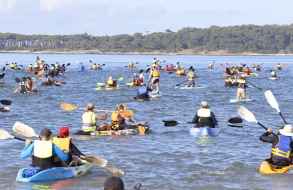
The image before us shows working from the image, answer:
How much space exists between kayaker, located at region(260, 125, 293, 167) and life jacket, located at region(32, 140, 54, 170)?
453 cm

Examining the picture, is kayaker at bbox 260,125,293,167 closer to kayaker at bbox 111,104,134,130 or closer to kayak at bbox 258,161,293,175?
kayak at bbox 258,161,293,175

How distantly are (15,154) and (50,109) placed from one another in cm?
1292

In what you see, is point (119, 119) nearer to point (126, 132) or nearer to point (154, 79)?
point (126, 132)

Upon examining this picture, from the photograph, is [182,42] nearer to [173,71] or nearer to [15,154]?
[173,71]

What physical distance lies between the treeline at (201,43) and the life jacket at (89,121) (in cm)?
16303

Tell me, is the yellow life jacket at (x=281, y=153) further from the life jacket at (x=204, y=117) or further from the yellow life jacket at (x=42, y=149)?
the life jacket at (x=204, y=117)

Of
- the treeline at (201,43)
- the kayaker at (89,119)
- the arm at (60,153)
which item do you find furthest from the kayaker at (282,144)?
the treeline at (201,43)

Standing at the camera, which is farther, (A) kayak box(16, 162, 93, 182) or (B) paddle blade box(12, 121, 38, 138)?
(B) paddle blade box(12, 121, 38, 138)

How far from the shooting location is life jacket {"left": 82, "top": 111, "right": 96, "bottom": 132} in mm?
20906

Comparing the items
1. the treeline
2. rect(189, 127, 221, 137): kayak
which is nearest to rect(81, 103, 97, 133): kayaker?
rect(189, 127, 221, 137): kayak

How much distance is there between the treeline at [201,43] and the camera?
185m

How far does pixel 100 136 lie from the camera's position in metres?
21.4

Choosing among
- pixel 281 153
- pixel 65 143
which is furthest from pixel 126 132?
pixel 281 153

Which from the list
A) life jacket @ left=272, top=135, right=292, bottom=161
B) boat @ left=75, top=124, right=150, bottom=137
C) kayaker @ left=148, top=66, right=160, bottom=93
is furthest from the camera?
kayaker @ left=148, top=66, right=160, bottom=93
